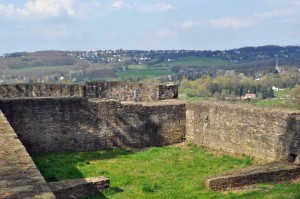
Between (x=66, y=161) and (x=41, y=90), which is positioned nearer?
(x=66, y=161)

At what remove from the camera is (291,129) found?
49.4 ft

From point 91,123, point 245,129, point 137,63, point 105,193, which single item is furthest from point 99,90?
point 137,63

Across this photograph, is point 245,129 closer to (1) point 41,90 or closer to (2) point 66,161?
(2) point 66,161

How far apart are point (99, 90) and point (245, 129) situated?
10.1 metres

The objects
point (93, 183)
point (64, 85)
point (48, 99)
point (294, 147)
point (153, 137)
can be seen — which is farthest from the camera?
point (64, 85)

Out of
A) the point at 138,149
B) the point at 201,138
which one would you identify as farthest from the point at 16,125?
the point at 201,138

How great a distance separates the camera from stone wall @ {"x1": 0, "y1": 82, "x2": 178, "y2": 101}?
892 inches

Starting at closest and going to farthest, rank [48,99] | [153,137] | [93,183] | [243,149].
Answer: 1. [93,183]
2. [243,149]
3. [48,99]
4. [153,137]

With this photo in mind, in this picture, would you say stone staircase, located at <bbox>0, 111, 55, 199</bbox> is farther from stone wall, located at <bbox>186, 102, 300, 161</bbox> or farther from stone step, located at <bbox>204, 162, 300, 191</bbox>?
stone wall, located at <bbox>186, 102, 300, 161</bbox>

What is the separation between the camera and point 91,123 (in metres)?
18.9

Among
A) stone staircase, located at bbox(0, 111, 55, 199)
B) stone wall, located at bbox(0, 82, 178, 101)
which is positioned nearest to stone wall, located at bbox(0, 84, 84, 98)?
stone wall, located at bbox(0, 82, 178, 101)

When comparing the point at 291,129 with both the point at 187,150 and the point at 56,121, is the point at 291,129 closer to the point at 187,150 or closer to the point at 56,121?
the point at 187,150

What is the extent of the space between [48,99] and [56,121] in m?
0.92

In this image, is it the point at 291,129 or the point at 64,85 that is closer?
the point at 291,129
